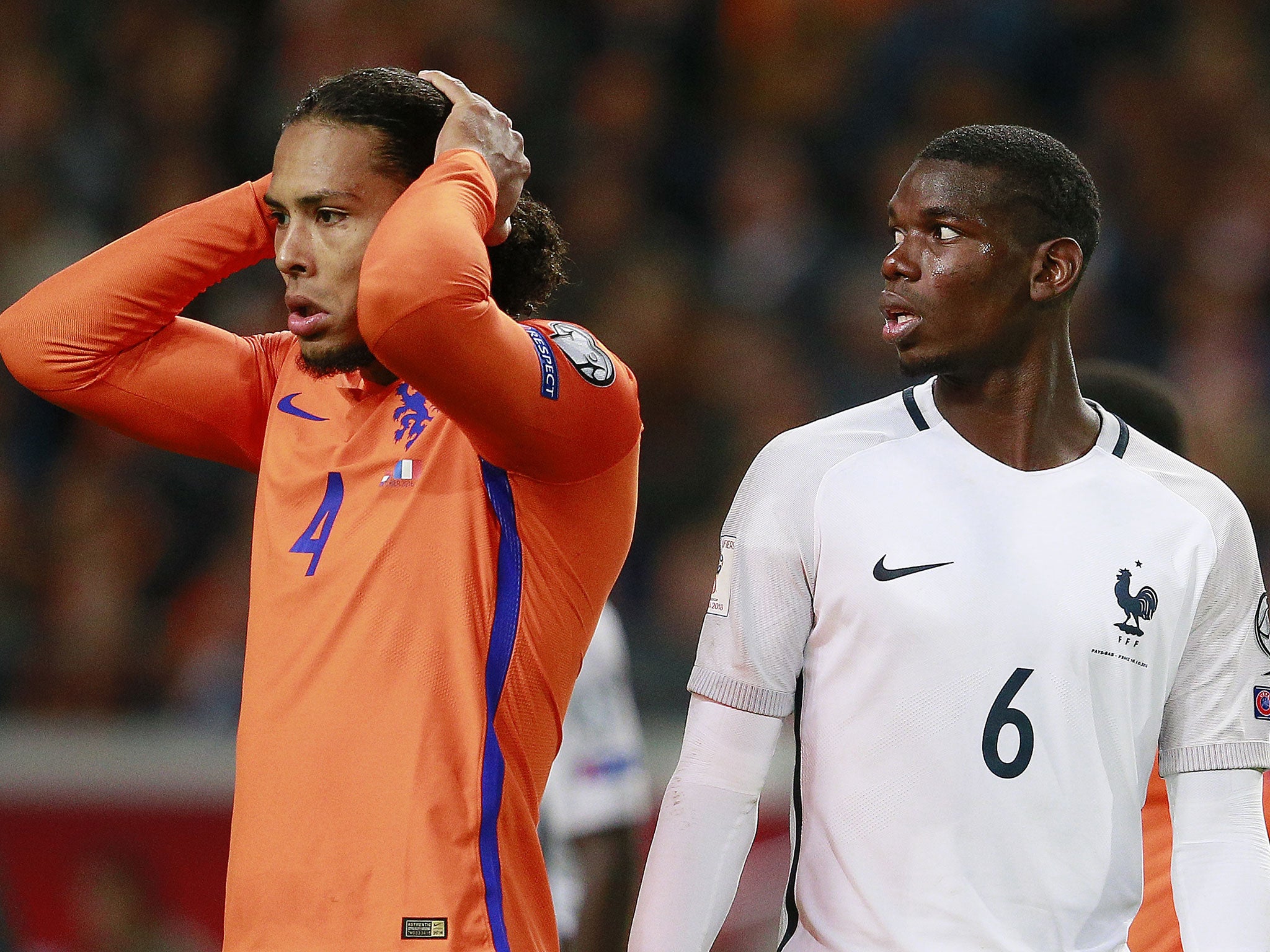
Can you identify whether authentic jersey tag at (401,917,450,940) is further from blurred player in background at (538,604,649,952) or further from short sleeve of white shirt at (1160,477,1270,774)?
blurred player in background at (538,604,649,952)

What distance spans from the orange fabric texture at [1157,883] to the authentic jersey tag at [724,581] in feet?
3.20

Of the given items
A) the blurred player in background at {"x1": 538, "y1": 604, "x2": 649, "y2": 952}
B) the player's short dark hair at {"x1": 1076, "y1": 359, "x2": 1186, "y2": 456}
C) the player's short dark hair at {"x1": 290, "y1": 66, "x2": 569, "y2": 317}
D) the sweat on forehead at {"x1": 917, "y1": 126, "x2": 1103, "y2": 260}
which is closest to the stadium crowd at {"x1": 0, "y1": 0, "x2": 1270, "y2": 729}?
the blurred player in background at {"x1": 538, "y1": 604, "x2": 649, "y2": 952}

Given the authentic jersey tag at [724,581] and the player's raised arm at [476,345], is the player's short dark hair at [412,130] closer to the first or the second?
the player's raised arm at [476,345]

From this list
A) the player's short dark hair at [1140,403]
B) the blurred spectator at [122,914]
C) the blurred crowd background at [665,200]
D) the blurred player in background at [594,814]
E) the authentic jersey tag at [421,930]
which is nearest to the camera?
the authentic jersey tag at [421,930]

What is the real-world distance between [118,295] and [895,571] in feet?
4.98

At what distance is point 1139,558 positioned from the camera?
114 inches

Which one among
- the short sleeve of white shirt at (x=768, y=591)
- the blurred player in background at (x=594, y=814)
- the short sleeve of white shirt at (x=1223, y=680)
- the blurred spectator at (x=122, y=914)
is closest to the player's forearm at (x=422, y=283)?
the short sleeve of white shirt at (x=768, y=591)

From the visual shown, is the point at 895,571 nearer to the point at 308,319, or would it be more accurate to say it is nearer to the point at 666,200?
the point at 308,319

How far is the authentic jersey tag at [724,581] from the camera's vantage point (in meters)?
2.91

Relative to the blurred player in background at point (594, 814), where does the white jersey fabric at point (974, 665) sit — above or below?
above

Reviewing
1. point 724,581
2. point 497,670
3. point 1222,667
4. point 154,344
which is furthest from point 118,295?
point 1222,667

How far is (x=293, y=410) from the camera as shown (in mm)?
3092

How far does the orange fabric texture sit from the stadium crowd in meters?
3.29

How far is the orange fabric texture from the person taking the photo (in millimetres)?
3342
